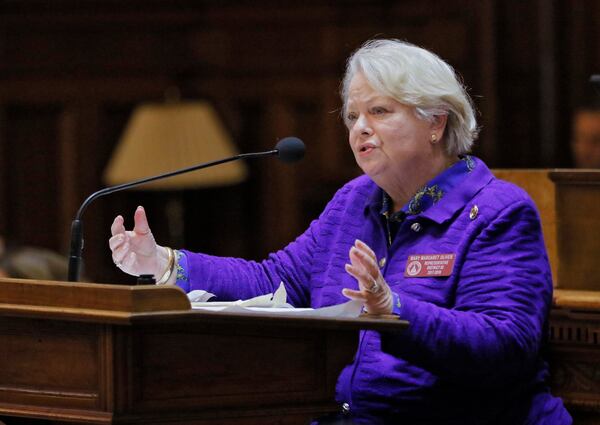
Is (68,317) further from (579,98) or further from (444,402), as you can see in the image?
(579,98)

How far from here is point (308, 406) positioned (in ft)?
8.53

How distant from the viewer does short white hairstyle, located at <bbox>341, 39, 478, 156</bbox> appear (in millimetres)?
3152

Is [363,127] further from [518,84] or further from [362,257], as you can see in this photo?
[518,84]

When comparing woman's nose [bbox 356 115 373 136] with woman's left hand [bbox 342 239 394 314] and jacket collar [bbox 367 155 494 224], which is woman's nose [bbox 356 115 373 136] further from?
woman's left hand [bbox 342 239 394 314]

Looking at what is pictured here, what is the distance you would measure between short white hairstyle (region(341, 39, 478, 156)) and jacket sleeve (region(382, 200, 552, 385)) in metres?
0.33

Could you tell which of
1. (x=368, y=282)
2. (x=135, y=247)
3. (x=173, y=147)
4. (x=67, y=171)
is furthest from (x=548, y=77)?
(x=368, y=282)

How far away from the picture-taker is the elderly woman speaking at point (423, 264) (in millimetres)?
2822

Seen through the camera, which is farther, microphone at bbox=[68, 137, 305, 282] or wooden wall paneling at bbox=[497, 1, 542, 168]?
wooden wall paneling at bbox=[497, 1, 542, 168]

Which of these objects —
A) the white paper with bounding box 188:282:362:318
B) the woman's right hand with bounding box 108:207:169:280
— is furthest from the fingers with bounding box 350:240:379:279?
the woman's right hand with bounding box 108:207:169:280

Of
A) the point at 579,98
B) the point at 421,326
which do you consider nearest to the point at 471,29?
the point at 579,98

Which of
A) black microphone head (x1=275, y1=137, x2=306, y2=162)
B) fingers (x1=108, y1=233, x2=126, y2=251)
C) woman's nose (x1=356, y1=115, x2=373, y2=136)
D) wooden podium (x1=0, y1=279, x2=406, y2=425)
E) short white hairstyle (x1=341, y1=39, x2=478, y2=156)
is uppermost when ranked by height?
short white hairstyle (x1=341, y1=39, x2=478, y2=156)

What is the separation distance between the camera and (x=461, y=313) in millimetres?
2828

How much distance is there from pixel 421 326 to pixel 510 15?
11.8 feet

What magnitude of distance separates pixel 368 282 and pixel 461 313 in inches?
13.7
